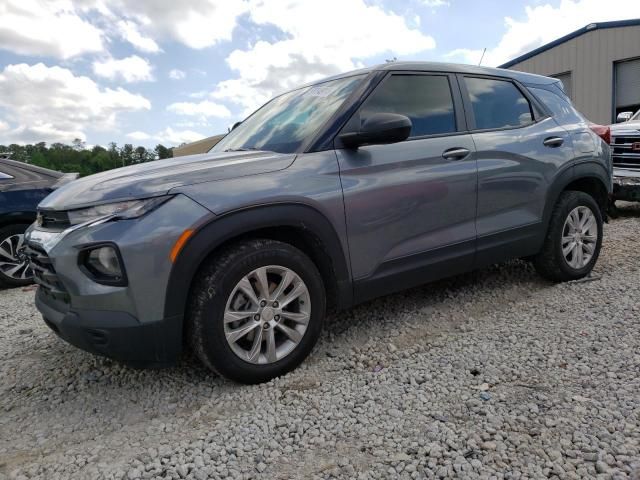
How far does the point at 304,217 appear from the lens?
2.69 metres

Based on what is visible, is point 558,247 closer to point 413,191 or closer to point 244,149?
point 413,191

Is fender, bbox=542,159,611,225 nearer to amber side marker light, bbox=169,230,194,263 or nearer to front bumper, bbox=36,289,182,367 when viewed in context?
amber side marker light, bbox=169,230,194,263

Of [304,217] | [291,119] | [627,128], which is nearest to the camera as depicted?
[304,217]

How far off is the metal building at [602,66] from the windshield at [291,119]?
48.8 ft

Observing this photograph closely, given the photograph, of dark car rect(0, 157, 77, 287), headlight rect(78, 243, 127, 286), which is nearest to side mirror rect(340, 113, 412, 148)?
headlight rect(78, 243, 127, 286)

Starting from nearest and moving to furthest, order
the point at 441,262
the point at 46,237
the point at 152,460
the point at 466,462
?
the point at 466,462 → the point at 152,460 → the point at 46,237 → the point at 441,262

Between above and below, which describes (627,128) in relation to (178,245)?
below

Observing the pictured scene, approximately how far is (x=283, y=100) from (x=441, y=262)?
1712 millimetres

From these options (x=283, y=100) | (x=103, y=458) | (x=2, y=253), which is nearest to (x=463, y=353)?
(x=103, y=458)

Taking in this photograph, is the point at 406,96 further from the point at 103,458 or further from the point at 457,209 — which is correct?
the point at 103,458

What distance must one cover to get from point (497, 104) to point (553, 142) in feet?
1.90

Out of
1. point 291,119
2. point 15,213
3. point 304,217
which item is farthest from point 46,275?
point 15,213

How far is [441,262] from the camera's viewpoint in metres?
3.30

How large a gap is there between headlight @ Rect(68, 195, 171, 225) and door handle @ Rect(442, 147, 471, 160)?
1.84 meters
